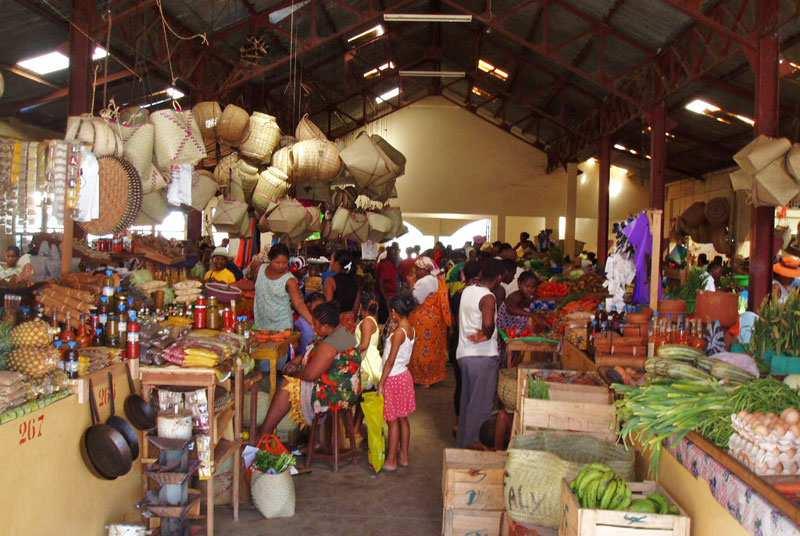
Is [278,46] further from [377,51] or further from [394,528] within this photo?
[394,528]

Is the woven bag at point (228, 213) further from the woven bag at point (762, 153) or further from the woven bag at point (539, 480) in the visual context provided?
the woven bag at point (539, 480)

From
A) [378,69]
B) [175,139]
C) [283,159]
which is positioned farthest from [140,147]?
[378,69]

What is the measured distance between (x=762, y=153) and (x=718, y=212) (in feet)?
28.4

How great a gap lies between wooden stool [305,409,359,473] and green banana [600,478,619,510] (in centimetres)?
269

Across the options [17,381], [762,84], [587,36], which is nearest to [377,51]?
[587,36]

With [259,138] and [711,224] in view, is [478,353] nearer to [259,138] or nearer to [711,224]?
[259,138]

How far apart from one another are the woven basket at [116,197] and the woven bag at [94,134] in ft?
0.18

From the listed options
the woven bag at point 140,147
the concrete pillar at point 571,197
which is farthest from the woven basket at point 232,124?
the concrete pillar at point 571,197

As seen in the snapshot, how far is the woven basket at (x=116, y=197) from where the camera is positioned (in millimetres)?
4207

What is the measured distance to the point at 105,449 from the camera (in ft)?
11.6

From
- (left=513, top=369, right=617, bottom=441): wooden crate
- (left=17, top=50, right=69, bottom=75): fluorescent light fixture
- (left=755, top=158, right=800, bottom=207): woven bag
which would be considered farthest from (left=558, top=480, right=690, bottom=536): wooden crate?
(left=17, top=50, right=69, bottom=75): fluorescent light fixture

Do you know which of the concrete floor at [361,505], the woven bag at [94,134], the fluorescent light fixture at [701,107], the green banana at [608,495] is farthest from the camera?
the fluorescent light fixture at [701,107]

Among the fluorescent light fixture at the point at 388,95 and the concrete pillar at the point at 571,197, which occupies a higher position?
the fluorescent light fixture at the point at 388,95

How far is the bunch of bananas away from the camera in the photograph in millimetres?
2754
